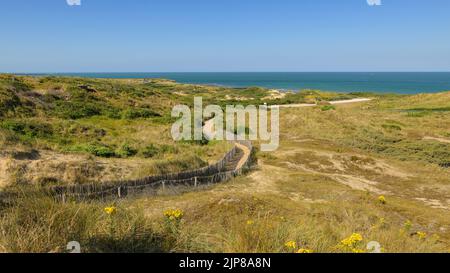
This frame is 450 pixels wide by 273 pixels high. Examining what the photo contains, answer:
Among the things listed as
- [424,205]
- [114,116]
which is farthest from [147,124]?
[424,205]

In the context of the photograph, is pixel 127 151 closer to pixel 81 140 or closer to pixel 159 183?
pixel 81 140

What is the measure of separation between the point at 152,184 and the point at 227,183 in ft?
14.0

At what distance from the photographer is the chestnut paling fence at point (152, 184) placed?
11.9m

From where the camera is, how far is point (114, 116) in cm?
3581

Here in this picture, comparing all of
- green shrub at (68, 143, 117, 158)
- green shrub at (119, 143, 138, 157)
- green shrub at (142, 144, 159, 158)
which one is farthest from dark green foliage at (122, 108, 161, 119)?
green shrub at (68, 143, 117, 158)

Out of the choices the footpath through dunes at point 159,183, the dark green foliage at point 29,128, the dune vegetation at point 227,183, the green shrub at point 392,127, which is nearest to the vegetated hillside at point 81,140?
the dark green foliage at point 29,128

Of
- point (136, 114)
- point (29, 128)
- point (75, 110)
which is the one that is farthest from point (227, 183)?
point (75, 110)

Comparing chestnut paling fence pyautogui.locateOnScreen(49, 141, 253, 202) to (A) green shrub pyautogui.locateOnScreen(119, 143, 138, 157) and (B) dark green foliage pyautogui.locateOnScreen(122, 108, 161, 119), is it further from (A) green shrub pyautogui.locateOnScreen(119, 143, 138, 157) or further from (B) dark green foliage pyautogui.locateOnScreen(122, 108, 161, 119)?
(B) dark green foliage pyautogui.locateOnScreen(122, 108, 161, 119)

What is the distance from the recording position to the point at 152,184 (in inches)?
546

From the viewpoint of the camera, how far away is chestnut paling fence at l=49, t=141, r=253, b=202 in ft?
39.2

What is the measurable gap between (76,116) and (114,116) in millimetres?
3832

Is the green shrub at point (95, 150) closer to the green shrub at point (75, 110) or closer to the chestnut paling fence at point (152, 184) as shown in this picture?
the chestnut paling fence at point (152, 184)

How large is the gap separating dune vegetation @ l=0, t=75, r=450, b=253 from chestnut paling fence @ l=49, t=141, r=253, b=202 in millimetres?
531
